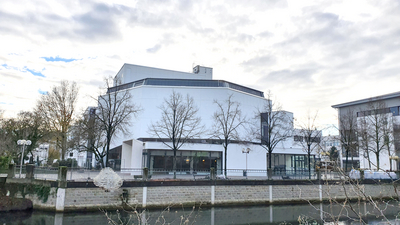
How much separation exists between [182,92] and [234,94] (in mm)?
7275

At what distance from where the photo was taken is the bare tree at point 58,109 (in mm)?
43344

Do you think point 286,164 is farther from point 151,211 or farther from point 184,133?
point 151,211

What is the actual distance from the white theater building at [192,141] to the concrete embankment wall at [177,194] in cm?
900

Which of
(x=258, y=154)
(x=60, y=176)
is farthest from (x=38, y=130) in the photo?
(x=258, y=154)

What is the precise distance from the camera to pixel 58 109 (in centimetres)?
4391

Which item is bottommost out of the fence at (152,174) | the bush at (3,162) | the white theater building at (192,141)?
the fence at (152,174)

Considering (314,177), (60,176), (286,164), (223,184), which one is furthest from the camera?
(286,164)

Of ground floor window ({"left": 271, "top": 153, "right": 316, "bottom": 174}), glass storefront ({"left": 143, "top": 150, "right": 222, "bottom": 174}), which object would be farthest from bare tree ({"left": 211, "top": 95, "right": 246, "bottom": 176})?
ground floor window ({"left": 271, "top": 153, "right": 316, "bottom": 174})

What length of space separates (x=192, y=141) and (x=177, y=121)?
142 inches

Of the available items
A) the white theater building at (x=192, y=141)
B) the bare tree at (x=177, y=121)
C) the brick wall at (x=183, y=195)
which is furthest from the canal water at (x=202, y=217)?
the bare tree at (x=177, y=121)

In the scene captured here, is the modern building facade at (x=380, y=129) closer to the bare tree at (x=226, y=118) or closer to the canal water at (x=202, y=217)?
the canal water at (x=202, y=217)

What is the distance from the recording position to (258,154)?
42.9 m

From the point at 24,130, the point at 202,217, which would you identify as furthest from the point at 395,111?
the point at 24,130

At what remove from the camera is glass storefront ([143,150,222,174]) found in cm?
3947
